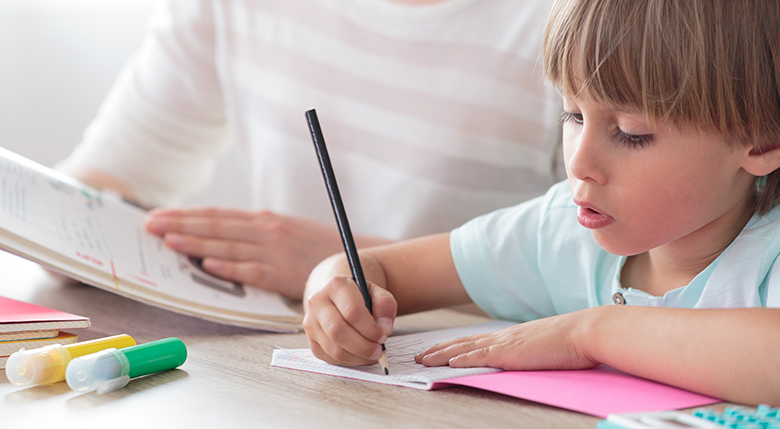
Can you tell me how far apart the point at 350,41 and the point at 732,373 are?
2.58 ft

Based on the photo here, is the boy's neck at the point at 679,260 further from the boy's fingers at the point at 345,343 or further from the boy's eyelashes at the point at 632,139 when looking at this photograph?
the boy's fingers at the point at 345,343

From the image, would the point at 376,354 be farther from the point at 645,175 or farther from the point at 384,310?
the point at 645,175

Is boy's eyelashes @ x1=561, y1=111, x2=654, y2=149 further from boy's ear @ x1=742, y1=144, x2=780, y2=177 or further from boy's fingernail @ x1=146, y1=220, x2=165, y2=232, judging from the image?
boy's fingernail @ x1=146, y1=220, x2=165, y2=232

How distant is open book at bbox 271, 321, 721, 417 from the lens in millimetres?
396

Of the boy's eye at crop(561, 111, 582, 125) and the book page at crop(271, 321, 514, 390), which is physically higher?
the boy's eye at crop(561, 111, 582, 125)

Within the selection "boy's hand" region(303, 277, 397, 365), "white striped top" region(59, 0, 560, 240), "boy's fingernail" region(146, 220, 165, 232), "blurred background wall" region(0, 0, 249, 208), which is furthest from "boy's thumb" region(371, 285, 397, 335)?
"blurred background wall" region(0, 0, 249, 208)

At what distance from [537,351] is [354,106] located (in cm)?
66

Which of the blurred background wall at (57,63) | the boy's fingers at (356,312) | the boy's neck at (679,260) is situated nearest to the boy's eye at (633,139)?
the boy's neck at (679,260)

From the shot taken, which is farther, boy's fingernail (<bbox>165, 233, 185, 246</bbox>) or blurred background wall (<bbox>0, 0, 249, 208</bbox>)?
blurred background wall (<bbox>0, 0, 249, 208</bbox>)

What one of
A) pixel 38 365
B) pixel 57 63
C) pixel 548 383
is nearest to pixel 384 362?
pixel 548 383

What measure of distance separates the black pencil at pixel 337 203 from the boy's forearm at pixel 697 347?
0.52 ft

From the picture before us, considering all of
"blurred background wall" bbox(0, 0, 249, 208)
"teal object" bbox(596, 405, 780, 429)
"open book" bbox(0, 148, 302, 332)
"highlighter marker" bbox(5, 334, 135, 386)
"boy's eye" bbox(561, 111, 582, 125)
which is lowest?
"highlighter marker" bbox(5, 334, 135, 386)

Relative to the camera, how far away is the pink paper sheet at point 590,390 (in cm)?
39

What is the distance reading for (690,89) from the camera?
0.48 meters
